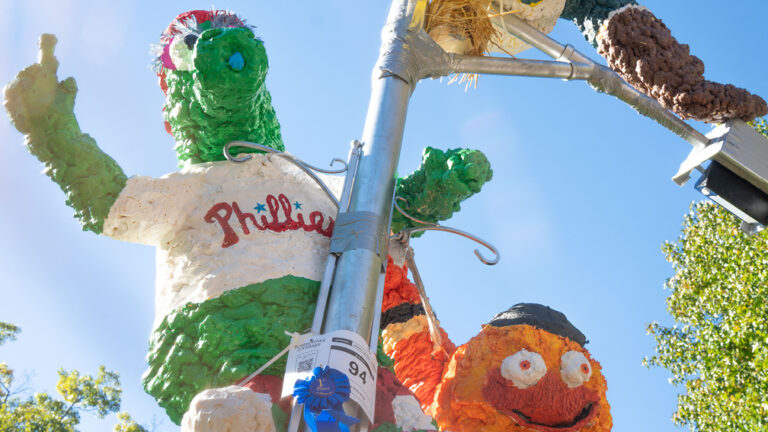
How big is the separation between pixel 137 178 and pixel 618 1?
1.81m

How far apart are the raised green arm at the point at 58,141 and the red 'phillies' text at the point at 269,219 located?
0.33 meters

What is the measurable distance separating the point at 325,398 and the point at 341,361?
0.13m

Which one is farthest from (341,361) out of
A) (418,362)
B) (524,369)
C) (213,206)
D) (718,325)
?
(718,325)

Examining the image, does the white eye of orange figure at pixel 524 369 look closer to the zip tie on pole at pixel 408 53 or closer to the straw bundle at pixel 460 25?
the zip tie on pole at pixel 408 53

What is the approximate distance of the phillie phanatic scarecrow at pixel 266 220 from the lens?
215cm

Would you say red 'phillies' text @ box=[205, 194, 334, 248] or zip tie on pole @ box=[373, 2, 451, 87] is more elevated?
zip tie on pole @ box=[373, 2, 451, 87]

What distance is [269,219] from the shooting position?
2.42 meters

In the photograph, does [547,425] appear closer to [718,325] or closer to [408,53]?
[408,53]

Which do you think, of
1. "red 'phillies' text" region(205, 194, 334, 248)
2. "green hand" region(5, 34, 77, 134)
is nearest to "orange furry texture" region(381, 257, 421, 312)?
"red 'phillies' text" region(205, 194, 334, 248)

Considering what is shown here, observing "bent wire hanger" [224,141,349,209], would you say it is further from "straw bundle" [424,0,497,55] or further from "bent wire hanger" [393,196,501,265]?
"straw bundle" [424,0,497,55]

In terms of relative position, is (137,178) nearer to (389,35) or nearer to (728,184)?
(389,35)

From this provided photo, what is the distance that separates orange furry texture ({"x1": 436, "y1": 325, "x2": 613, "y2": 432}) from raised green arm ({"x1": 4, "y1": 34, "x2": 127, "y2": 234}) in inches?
51.9

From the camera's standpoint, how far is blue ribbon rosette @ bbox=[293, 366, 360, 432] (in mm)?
1754

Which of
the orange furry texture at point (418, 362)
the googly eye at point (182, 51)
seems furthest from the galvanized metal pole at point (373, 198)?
the orange furry texture at point (418, 362)
